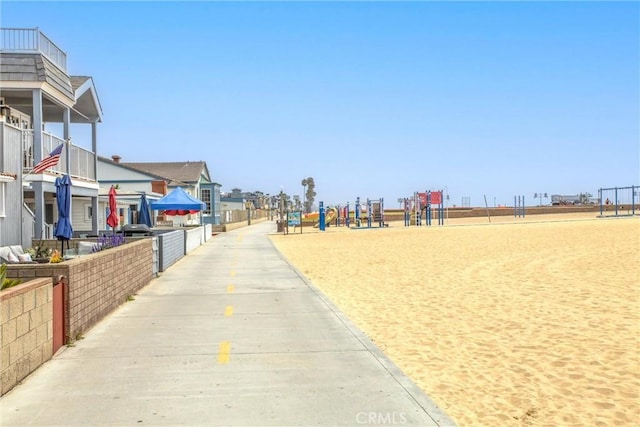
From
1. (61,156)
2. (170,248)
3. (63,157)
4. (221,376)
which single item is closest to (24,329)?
(221,376)

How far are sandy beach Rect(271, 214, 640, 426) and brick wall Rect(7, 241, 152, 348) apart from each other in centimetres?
400

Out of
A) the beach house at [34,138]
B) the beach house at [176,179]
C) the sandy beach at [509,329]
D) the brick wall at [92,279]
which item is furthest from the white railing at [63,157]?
the beach house at [176,179]

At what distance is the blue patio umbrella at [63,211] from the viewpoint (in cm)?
1277

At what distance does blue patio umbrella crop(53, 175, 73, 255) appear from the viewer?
41.9 ft

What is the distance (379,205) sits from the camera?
53031mm

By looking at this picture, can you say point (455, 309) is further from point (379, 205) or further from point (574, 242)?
point (379, 205)

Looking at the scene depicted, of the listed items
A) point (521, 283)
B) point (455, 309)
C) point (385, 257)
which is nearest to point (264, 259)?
point (385, 257)

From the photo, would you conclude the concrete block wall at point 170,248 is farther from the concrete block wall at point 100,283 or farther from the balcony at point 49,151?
the balcony at point 49,151

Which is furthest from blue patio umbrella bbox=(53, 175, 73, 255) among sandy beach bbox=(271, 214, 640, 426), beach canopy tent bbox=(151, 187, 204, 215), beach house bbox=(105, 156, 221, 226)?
beach house bbox=(105, 156, 221, 226)

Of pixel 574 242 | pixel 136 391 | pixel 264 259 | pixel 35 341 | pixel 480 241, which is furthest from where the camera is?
pixel 480 241

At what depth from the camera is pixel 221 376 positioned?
20.0ft

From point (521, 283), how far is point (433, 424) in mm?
10130

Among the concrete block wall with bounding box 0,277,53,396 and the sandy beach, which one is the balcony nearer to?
the sandy beach

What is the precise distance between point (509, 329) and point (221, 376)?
4848 millimetres
